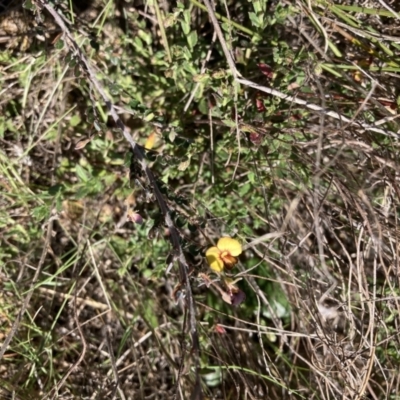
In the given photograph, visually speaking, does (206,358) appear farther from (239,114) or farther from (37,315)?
(239,114)

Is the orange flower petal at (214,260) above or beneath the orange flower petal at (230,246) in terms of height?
above

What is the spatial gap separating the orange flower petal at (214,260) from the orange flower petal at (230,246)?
0.03 m

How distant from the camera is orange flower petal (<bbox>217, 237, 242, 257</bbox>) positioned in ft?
4.99

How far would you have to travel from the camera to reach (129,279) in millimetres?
1908

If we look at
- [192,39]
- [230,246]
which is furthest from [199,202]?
[192,39]

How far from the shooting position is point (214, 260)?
1.48m

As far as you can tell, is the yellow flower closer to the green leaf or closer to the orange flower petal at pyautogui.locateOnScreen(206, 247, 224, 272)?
the orange flower petal at pyautogui.locateOnScreen(206, 247, 224, 272)

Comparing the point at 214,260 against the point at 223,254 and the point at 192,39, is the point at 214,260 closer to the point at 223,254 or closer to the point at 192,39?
the point at 223,254

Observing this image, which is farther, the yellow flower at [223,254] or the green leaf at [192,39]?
the green leaf at [192,39]

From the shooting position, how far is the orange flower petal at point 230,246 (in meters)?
1.52

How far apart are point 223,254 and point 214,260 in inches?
1.6

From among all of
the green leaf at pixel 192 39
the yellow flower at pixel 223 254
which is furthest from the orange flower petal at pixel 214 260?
the green leaf at pixel 192 39

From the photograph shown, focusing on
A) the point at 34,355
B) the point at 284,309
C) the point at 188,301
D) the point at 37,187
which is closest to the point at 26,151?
the point at 37,187

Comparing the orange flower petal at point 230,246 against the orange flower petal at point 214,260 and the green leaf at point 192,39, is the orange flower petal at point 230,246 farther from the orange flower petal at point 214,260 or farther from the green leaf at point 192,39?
the green leaf at point 192,39
